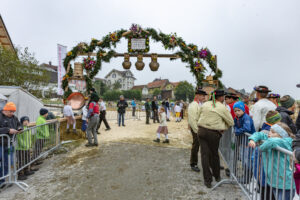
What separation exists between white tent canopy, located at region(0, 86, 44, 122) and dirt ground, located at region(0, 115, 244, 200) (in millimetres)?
4615

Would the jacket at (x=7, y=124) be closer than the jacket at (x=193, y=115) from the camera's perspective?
Yes

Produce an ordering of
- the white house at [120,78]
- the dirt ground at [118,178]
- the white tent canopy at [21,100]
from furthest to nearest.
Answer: the white house at [120,78] → the white tent canopy at [21,100] → the dirt ground at [118,178]

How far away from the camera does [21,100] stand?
8094 millimetres

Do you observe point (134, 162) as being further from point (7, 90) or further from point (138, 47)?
point (7, 90)

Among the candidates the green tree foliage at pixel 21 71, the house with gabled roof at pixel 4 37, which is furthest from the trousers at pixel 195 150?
the house with gabled roof at pixel 4 37

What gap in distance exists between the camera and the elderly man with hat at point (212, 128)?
310 centimetres

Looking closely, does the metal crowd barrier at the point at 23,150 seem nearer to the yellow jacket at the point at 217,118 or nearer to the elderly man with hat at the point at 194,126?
the elderly man with hat at the point at 194,126

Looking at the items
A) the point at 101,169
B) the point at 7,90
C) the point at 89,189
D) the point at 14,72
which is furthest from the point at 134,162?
the point at 14,72

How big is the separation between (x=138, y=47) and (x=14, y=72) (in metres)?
8.54

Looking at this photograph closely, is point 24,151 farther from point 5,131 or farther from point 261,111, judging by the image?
point 261,111

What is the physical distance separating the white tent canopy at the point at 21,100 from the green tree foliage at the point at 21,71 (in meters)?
2.75

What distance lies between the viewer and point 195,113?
3.91 metres

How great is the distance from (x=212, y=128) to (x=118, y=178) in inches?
88.9

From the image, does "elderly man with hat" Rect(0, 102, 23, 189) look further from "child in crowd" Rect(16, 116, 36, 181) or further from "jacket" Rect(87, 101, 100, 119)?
"jacket" Rect(87, 101, 100, 119)
